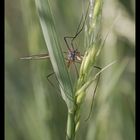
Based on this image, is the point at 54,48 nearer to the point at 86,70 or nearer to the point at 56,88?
the point at 86,70

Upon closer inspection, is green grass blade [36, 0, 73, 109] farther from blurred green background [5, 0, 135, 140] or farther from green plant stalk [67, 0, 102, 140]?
blurred green background [5, 0, 135, 140]

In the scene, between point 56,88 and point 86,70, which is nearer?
point 86,70

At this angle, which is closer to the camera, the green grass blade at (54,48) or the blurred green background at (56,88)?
the green grass blade at (54,48)

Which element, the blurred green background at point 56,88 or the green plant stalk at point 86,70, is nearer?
the green plant stalk at point 86,70

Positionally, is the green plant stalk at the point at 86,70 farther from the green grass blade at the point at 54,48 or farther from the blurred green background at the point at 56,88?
the blurred green background at the point at 56,88

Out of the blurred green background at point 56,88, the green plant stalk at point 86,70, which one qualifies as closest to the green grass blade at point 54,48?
the green plant stalk at point 86,70

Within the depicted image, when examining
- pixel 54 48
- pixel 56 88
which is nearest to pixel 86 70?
pixel 54 48

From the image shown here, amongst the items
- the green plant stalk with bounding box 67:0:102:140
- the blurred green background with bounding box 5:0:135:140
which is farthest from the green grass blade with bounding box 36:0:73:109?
the blurred green background with bounding box 5:0:135:140

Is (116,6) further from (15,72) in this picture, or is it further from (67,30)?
(15,72)

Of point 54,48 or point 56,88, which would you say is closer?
point 54,48
